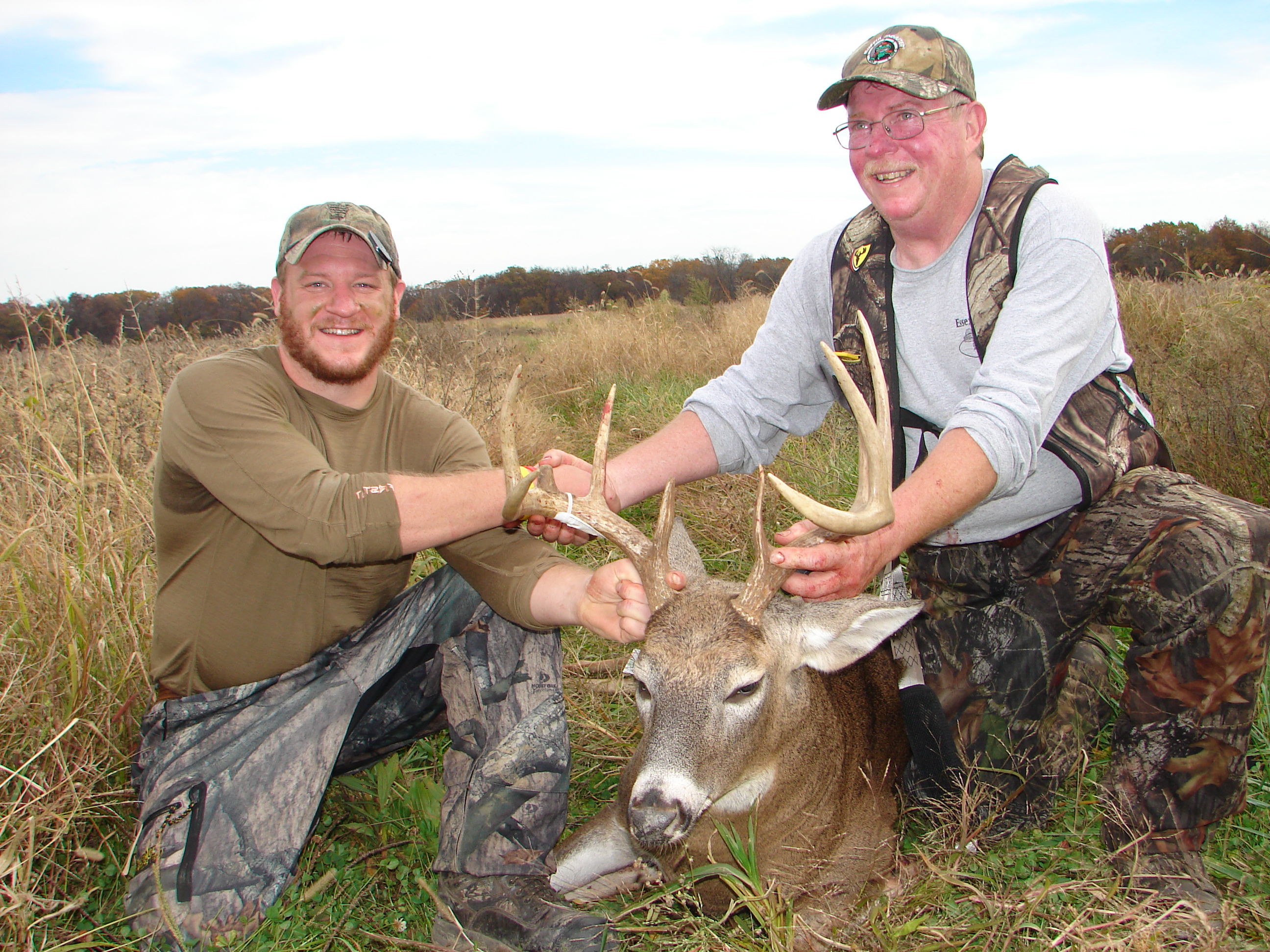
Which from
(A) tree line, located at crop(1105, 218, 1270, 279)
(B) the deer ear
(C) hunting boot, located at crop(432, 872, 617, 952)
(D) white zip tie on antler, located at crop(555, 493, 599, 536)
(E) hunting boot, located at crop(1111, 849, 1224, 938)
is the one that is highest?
(A) tree line, located at crop(1105, 218, 1270, 279)

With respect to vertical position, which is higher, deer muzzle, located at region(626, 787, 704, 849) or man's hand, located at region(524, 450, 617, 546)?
man's hand, located at region(524, 450, 617, 546)

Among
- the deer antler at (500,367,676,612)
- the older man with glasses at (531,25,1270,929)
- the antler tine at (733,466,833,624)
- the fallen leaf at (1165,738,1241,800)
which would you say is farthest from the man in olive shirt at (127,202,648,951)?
the fallen leaf at (1165,738,1241,800)

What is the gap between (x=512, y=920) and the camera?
300 cm

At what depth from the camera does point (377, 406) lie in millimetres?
3646

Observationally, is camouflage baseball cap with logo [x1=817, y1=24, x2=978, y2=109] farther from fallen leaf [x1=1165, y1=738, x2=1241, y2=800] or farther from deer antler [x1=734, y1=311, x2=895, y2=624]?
fallen leaf [x1=1165, y1=738, x2=1241, y2=800]

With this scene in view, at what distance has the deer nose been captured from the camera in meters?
2.49

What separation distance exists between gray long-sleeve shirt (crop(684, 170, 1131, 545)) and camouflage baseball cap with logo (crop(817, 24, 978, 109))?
18.3 inches

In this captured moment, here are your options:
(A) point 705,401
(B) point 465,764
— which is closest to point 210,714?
(B) point 465,764

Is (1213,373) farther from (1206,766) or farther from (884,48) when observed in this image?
(1206,766)

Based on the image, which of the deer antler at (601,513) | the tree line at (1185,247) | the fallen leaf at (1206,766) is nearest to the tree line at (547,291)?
the tree line at (1185,247)

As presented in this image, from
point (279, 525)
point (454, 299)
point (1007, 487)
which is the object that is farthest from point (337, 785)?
point (454, 299)

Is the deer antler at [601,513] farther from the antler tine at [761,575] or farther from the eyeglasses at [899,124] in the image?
the eyeglasses at [899,124]

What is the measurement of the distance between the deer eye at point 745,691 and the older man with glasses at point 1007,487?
325 mm

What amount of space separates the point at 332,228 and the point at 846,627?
96.5 inches
